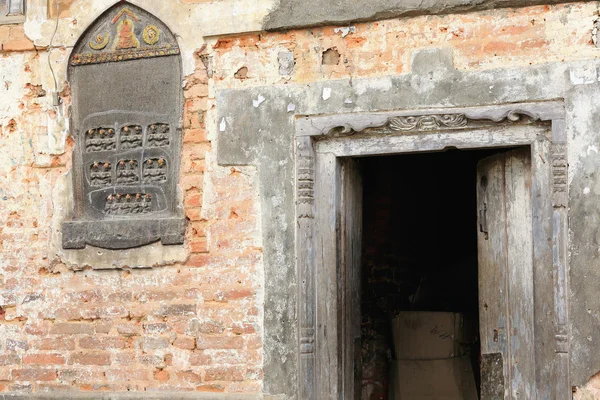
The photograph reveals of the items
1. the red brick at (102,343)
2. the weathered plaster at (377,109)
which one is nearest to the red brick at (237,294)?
the weathered plaster at (377,109)

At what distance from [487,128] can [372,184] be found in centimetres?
260

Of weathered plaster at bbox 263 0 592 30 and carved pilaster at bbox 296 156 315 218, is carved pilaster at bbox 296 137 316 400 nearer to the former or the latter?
carved pilaster at bbox 296 156 315 218

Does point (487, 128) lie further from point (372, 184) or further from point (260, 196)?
point (372, 184)

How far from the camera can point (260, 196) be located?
5.15 metres

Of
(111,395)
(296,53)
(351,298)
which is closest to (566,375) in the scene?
(351,298)

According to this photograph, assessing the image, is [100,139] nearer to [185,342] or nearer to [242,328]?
[185,342]

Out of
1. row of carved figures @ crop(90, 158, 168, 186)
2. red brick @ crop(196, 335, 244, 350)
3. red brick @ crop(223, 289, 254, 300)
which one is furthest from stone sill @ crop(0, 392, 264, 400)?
row of carved figures @ crop(90, 158, 168, 186)

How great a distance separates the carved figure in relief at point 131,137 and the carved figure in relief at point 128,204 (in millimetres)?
307

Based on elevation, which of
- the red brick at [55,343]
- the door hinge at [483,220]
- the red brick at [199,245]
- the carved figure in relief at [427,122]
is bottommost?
the red brick at [55,343]

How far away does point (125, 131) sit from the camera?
18.0 feet

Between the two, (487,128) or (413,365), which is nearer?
(487,128)

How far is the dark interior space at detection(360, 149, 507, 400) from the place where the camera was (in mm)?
7172

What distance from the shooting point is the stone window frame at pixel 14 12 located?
18.5ft

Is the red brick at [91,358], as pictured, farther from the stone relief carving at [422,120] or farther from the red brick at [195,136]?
the stone relief carving at [422,120]
